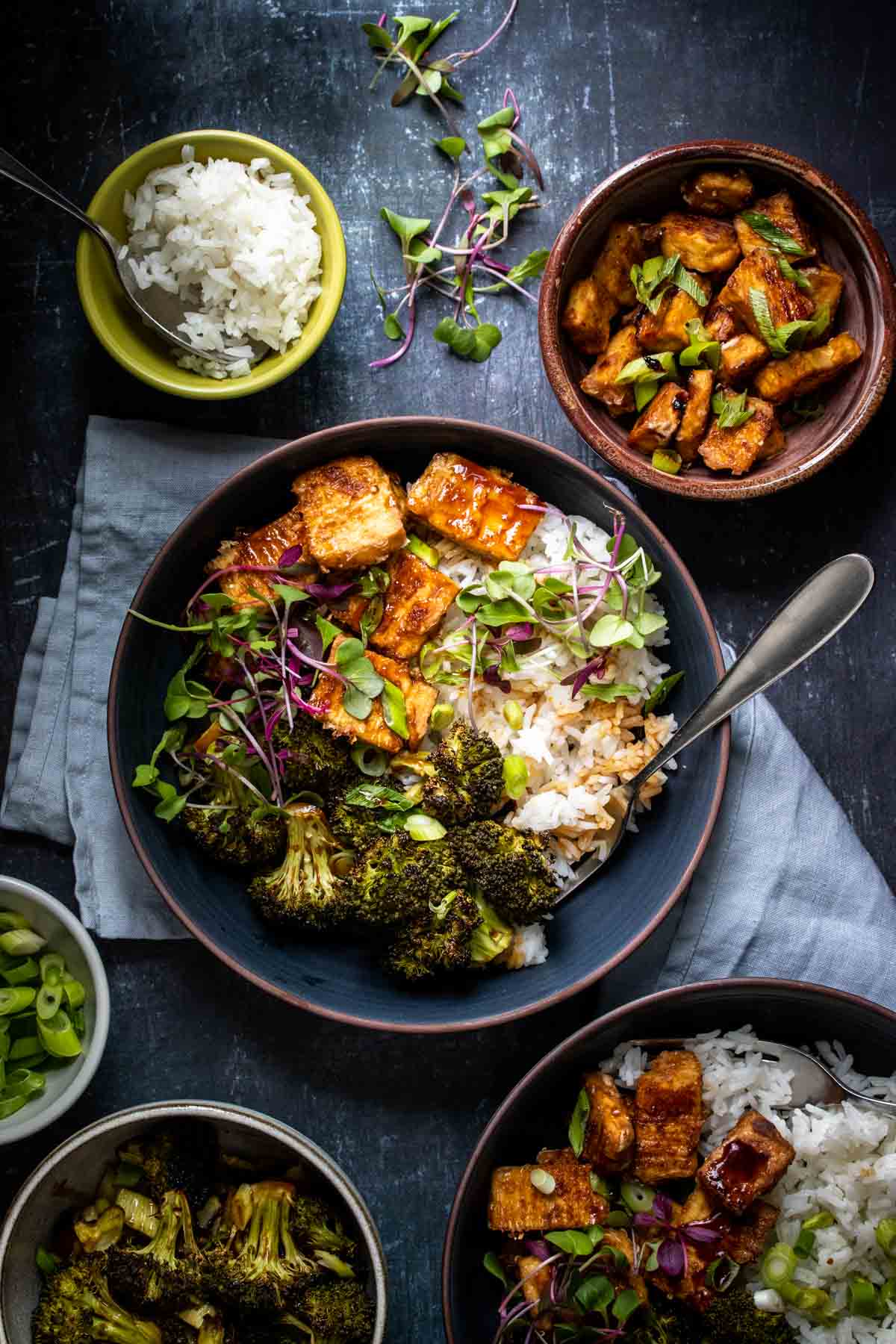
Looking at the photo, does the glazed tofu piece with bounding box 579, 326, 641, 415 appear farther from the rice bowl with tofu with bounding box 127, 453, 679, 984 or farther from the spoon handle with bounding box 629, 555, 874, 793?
the spoon handle with bounding box 629, 555, 874, 793

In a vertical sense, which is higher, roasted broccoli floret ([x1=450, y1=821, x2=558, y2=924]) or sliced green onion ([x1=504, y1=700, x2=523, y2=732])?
sliced green onion ([x1=504, y1=700, x2=523, y2=732])

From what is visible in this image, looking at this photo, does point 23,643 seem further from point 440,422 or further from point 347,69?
point 347,69

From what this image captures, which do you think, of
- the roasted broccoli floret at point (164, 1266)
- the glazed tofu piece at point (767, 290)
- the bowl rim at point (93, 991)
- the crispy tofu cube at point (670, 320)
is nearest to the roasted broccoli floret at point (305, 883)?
the bowl rim at point (93, 991)

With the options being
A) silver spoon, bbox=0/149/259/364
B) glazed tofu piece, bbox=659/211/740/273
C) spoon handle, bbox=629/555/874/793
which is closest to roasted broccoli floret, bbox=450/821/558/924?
spoon handle, bbox=629/555/874/793

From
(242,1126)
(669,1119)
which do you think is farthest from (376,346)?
(669,1119)

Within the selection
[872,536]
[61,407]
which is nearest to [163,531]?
[61,407]

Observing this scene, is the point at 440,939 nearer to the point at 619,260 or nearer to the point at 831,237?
Answer: the point at 619,260
